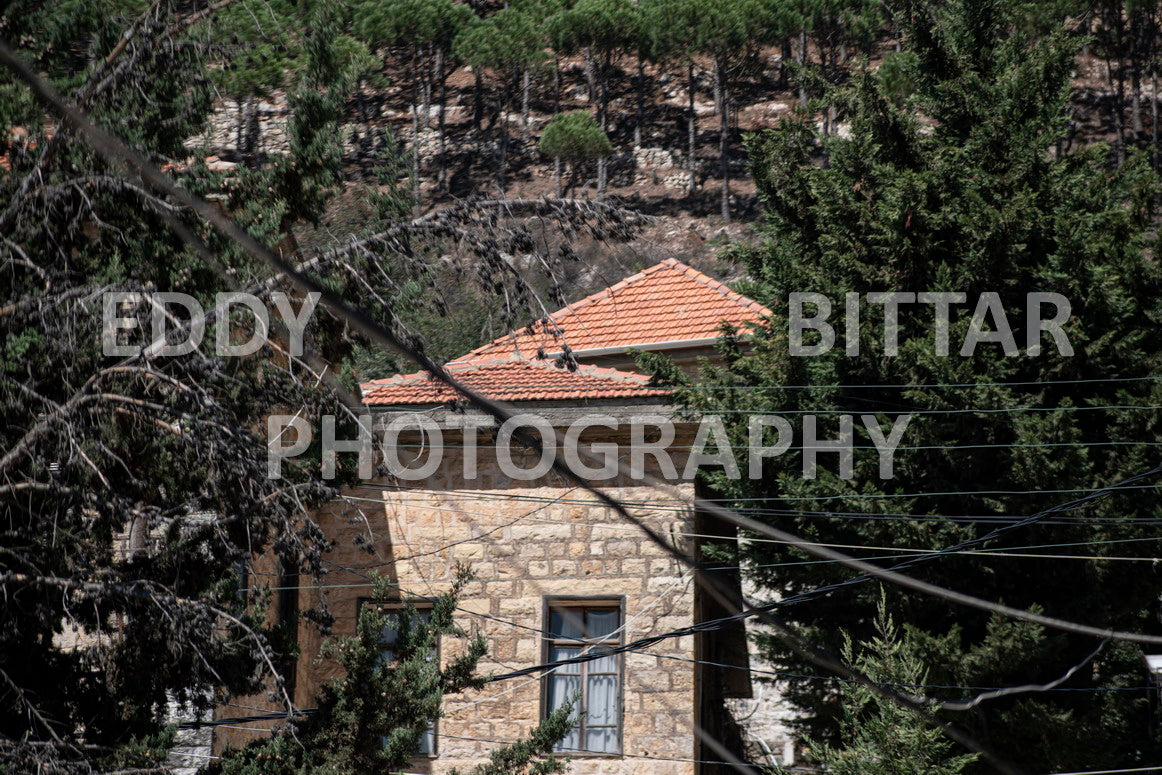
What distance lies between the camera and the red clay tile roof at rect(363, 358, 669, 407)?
34.7 ft

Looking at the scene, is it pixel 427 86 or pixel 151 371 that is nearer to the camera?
pixel 151 371

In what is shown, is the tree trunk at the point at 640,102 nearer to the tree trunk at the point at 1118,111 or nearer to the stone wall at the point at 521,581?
the tree trunk at the point at 1118,111

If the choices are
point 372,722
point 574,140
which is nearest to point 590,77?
point 574,140

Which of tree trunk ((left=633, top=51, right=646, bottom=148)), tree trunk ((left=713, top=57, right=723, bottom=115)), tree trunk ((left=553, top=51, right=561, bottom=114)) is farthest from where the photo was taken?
tree trunk ((left=553, top=51, right=561, bottom=114))

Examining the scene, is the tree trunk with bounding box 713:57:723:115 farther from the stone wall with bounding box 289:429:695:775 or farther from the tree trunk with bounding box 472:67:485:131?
the stone wall with bounding box 289:429:695:775

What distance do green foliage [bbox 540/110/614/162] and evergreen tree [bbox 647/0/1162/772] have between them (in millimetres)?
38150

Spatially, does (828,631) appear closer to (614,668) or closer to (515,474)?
(614,668)

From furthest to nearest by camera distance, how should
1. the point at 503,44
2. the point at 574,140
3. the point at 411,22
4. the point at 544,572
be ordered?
the point at 411,22 → the point at 503,44 → the point at 574,140 → the point at 544,572

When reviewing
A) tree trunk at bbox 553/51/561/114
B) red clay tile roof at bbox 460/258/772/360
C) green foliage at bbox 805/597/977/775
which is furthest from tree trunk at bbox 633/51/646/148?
green foliage at bbox 805/597/977/775

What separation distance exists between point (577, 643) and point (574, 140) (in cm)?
3960

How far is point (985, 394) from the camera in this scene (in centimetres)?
900

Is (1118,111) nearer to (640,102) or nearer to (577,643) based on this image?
(640,102)

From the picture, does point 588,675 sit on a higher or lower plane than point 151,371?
lower

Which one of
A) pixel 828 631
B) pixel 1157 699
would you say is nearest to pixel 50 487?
pixel 828 631
